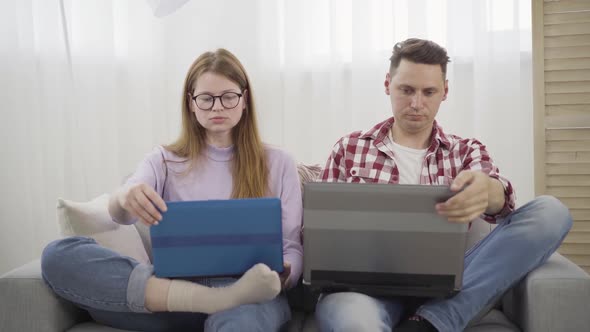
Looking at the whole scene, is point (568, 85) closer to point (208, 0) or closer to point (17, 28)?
point (208, 0)

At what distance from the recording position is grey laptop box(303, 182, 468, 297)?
123 centimetres

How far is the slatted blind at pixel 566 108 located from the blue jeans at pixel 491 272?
2.23 ft

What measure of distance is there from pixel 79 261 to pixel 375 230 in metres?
0.67

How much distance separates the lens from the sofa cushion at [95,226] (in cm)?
158

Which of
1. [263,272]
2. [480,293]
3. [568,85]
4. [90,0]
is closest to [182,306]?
[263,272]

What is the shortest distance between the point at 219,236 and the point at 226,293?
136 millimetres

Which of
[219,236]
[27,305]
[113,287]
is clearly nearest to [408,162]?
[219,236]

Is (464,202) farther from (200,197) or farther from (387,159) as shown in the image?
(200,197)

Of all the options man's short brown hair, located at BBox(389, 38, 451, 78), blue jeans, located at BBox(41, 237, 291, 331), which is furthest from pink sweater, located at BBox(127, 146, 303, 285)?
man's short brown hair, located at BBox(389, 38, 451, 78)

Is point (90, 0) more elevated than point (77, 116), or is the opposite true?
point (90, 0)

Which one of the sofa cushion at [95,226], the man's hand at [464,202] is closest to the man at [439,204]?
the man's hand at [464,202]

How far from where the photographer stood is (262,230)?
4.16 ft

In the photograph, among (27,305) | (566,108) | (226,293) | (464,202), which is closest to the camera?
(464,202)

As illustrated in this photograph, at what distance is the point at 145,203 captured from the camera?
50.6 inches
